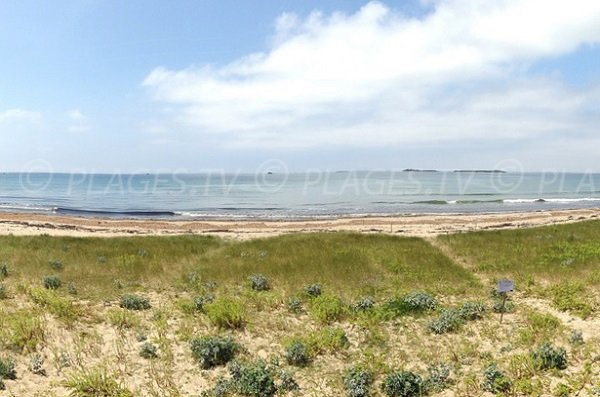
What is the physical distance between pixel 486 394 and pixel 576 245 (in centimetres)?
1672

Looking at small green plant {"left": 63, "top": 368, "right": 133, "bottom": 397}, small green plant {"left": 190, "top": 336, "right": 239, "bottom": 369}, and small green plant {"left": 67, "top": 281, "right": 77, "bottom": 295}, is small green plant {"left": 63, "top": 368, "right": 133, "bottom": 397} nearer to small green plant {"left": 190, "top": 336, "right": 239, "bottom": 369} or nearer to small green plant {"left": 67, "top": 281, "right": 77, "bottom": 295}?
small green plant {"left": 190, "top": 336, "right": 239, "bottom": 369}

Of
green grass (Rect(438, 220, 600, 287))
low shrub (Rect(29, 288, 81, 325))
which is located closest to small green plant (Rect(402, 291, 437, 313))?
green grass (Rect(438, 220, 600, 287))

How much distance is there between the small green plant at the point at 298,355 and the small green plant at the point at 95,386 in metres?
3.32

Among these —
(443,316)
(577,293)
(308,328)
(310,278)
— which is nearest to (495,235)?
(577,293)

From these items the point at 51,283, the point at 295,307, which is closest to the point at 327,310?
the point at 295,307

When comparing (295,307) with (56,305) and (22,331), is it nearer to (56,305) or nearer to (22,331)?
(56,305)

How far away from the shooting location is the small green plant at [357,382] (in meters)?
8.47

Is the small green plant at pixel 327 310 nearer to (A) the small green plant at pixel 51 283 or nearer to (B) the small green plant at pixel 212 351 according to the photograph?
(B) the small green plant at pixel 212 351

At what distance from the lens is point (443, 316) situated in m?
11.7

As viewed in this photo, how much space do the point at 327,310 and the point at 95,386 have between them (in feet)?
19.9

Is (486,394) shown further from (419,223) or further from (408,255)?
(419,223)

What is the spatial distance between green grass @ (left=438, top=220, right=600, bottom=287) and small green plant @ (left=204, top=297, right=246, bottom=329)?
10060mm

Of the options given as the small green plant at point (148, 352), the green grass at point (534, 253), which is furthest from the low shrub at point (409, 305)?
the small green plant at point (148, 352)

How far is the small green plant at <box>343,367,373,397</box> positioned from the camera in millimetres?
8469
